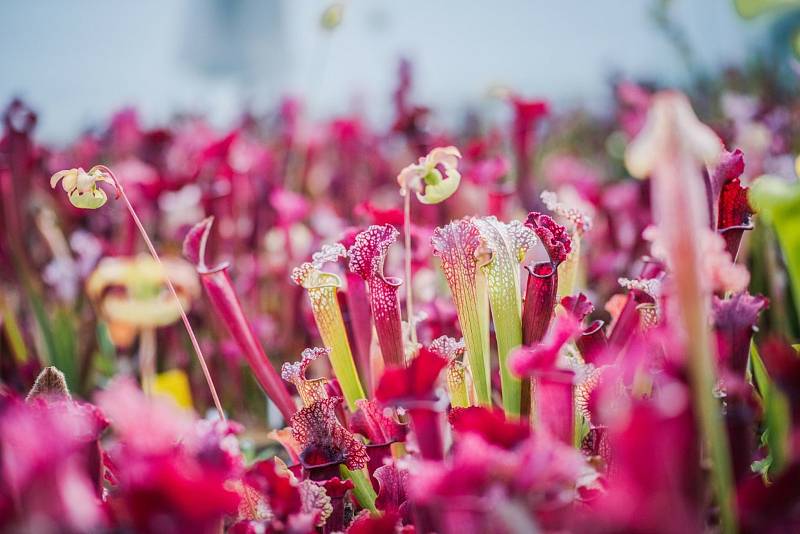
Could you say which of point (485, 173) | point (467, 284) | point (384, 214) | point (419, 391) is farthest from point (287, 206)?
point (419, 391)

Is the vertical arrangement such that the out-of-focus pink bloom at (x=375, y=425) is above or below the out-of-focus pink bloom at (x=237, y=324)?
below

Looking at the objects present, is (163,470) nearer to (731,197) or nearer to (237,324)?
(237,324)

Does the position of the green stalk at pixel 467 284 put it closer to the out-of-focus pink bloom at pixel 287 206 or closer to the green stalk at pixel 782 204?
the green stalk at pixel 782 204

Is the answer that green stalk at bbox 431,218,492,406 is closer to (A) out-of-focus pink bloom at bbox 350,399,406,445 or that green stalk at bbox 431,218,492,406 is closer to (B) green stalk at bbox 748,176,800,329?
(A) out-of-focus pink bloom at bbox 350,399,406,445

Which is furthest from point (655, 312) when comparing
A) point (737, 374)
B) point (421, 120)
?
point (421, 120)

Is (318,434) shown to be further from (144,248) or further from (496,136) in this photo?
(496,136)

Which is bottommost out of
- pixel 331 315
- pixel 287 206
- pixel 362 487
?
pixel 362 487

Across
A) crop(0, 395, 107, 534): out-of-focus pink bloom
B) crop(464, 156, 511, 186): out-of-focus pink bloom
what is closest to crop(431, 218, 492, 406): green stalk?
crop(0, 395, 107, 534): out-of-focus pink bloom

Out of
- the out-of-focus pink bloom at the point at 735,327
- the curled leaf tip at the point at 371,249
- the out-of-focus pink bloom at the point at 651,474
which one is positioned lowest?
the out-of-focus pink bloom at the point at 651,474

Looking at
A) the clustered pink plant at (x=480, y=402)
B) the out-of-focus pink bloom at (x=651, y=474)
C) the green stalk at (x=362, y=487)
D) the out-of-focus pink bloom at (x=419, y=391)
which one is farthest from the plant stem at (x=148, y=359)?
the out-of-focus pink bloom at (x=651, y=474)

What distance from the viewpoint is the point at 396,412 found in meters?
0.43

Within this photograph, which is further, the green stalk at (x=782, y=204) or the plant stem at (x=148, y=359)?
the plant stem at (x=148, y=359)

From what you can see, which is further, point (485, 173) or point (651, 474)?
point (485, 173)

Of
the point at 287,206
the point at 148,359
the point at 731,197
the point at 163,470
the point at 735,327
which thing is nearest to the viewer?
the point at 163,470
